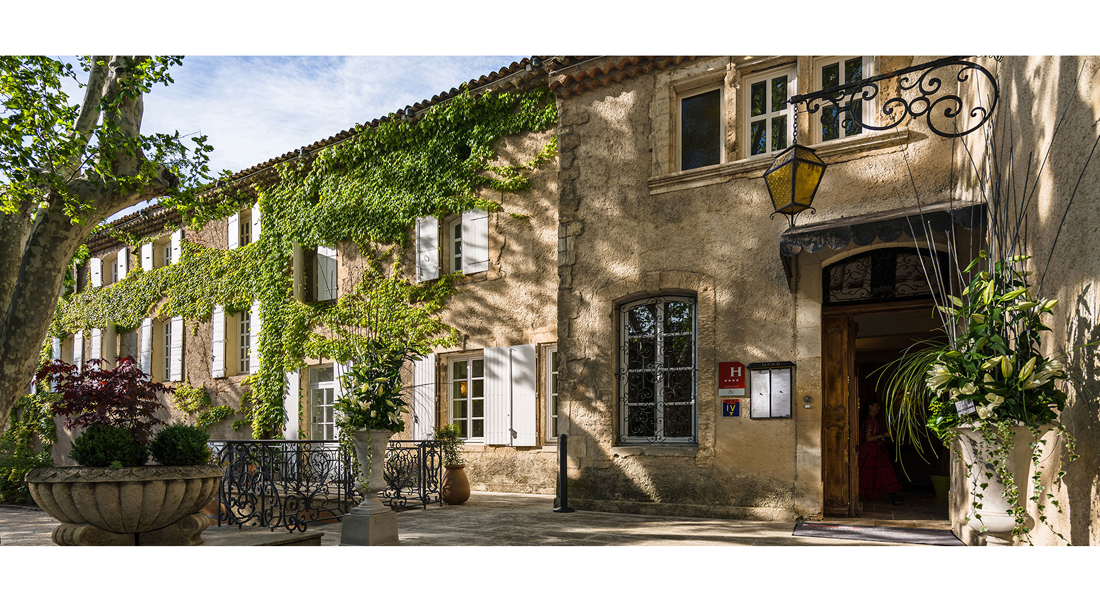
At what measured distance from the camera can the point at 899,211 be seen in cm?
635

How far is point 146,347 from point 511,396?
9.89 m

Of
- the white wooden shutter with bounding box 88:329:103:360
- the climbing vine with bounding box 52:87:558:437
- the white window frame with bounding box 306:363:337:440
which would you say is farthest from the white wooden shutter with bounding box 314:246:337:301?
the white wooden shutter with bounding box 88:329:103:360

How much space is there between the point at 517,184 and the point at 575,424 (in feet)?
12.1

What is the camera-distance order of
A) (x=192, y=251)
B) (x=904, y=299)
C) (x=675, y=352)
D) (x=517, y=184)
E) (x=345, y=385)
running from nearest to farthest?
(x=345, y=385) → (x=904, y=299) → (x=675, y=352) → (x=517, y=184) → (x=192, y=251)

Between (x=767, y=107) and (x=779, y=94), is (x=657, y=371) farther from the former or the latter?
(x=779, y=94)

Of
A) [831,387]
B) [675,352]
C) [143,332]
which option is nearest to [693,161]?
[675,352]

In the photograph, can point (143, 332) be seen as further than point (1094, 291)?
Yes

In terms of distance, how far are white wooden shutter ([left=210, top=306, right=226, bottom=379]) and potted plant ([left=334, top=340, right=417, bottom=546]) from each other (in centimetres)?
907

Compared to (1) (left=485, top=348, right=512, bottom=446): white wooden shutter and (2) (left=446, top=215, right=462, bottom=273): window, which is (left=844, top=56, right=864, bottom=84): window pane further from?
(2) (left=446, top=215, right=462, bottom=273): window

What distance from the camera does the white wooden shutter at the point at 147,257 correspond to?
16297 mm

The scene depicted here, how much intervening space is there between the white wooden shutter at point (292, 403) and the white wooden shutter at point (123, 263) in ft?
23.7

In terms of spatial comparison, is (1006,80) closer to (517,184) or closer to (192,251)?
(517,184)

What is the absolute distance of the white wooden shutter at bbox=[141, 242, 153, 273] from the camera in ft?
53.5

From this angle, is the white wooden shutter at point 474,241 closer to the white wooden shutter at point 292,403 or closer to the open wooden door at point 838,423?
the white wooden shutter at point 292,403
